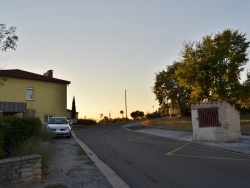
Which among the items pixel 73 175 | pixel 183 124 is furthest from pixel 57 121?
pixel 73 175

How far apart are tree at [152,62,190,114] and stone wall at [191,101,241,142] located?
2776cm

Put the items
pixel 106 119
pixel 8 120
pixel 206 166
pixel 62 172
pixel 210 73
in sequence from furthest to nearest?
1. pixel 106 119
2. pixel 210 73
3. pixel 206 166
4. pixel 8 120
5. pixel 62 172

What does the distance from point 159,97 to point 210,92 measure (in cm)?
1831

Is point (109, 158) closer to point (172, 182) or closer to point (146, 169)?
point (146, 169)

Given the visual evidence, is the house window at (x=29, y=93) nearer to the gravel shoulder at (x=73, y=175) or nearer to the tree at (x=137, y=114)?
the gravel shoulder at (x=73, y=175)

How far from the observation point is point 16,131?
37.2ft

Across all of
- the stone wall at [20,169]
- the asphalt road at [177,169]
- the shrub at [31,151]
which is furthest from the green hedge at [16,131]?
the asphalt road at [177,169]

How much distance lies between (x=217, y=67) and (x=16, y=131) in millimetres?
29316

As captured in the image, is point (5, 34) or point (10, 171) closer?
point (10, 171)

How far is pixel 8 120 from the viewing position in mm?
10844

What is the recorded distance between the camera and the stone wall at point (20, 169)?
312 inches

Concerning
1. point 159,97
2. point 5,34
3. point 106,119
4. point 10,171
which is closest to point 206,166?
point 10,171

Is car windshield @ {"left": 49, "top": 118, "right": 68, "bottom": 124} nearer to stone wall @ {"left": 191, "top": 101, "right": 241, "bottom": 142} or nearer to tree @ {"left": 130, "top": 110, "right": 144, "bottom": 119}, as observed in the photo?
stone wall @ {"left": 191, "top": 101, "right": 241, "bottom": 142}

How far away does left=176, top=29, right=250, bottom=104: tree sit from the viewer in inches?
1449
